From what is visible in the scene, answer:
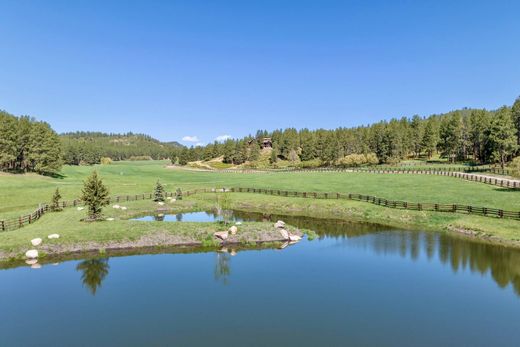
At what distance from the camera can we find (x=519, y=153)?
4496 inches

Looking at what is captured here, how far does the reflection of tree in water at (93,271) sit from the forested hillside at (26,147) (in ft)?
266

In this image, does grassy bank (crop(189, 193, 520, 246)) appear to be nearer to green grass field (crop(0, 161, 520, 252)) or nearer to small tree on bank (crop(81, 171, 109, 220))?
green grass field (crop(0, 161, 520, 252))

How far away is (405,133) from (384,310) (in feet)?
518

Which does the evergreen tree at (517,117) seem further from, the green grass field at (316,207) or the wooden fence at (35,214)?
the wooden fence at (35,214)

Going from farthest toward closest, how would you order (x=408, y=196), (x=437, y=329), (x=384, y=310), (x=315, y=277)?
(x=408, y=196), (x=315, y=277), (x=384, y=310), (x=437, y=329)

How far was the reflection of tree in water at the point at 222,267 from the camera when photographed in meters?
28.1

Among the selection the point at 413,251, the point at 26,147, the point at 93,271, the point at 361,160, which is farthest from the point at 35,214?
the point at 361,160

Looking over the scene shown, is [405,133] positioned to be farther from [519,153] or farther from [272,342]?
[272,342]

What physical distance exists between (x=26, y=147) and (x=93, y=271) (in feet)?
292

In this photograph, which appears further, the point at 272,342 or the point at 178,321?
the point at 178,321

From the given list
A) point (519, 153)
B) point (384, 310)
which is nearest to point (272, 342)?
point (384, 310)

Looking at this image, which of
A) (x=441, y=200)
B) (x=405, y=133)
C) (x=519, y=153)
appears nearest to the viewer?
(x=441, y=200)

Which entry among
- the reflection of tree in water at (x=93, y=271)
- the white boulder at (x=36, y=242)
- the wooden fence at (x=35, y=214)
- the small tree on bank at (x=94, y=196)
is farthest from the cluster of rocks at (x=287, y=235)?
the white boulder at (x=36, y=242)

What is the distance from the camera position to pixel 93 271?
3020cm
